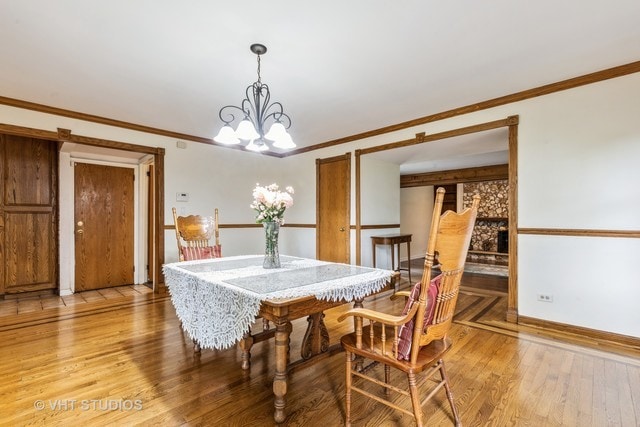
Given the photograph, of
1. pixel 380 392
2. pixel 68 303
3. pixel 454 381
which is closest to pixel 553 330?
pixel 454 381

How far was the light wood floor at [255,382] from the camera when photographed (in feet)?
5.43

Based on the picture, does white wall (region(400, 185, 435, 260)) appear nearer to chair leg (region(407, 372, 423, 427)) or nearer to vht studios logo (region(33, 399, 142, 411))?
chair leg (region(407, 372, 423, 427))

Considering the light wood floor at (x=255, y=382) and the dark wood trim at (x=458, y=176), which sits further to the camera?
the dark wood trim at (x=458, y=176)

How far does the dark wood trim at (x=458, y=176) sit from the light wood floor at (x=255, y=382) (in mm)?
4110

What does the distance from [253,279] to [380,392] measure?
1.07m

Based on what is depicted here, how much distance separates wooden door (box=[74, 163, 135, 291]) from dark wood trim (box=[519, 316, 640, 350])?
5.49 metres

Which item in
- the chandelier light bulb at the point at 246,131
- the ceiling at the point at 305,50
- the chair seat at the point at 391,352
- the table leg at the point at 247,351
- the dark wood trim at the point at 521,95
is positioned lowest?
the table leg at the point at 247,351

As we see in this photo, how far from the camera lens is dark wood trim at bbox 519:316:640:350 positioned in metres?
2.57

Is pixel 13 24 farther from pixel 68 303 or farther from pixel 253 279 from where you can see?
pixel 68 303

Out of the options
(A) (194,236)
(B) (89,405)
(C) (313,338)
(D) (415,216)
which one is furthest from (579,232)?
(D) (415,216)

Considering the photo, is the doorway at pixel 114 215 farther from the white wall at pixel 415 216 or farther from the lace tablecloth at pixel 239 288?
the white wall at pixel 415 216

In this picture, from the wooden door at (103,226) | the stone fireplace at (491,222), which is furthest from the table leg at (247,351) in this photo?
the stone fireplace at (491,222)

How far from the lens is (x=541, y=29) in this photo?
6.88 feet

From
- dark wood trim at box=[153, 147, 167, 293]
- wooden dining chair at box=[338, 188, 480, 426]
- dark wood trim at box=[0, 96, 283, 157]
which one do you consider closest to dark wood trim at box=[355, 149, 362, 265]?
dark wood trim at box=[0, 96, 283, 157]
